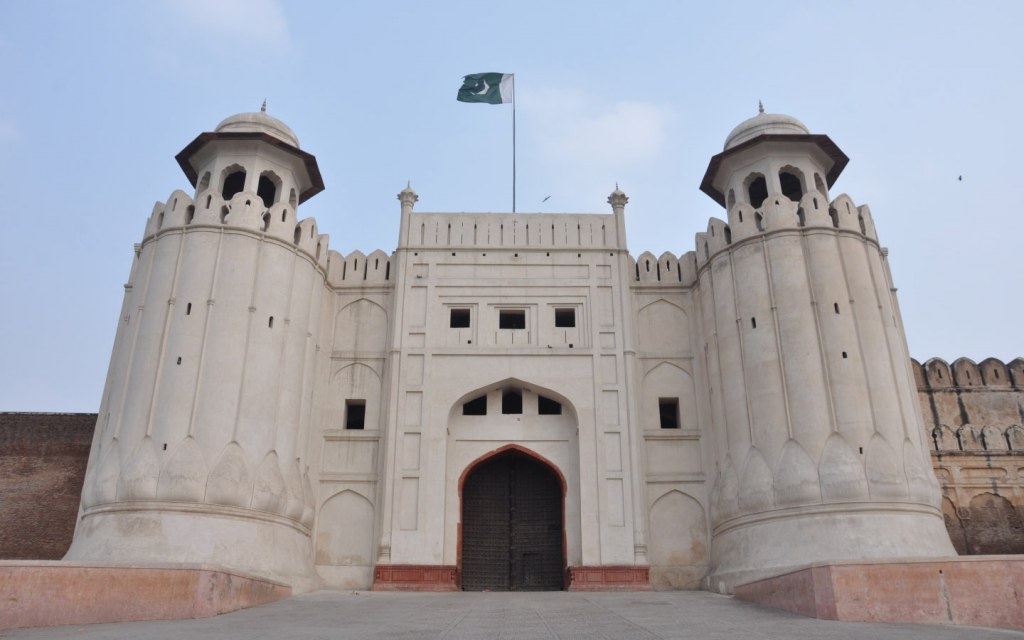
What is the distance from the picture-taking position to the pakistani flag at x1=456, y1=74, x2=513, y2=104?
82.1ft

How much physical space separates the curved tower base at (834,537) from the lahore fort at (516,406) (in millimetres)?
55

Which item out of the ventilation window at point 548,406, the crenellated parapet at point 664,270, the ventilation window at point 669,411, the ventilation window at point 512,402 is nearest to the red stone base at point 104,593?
the ventilation window at point 512,402

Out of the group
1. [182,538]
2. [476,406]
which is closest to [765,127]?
[476,406]

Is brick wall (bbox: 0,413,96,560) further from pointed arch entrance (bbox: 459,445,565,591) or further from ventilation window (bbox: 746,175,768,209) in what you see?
ventilation window (bbox: 746,175,768,209)

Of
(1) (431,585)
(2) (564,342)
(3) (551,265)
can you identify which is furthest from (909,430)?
(1) (431,585)

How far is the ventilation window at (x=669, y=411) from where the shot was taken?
2003 centimetres

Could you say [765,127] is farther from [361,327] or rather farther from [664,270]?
[361,327]

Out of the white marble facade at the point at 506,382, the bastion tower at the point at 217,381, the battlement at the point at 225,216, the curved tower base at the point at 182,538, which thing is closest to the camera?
the curved tower base at the point at 182,538

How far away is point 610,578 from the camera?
1755 cm

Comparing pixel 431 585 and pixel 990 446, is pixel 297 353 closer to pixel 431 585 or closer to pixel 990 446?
pixel 431 585

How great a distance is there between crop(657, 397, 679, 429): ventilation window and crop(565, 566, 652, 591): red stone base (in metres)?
3.96

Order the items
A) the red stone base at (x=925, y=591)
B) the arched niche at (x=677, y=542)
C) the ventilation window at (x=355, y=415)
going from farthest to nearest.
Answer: the ventilation window at (x=355, y=415)
the arched niche at (x=677, y=542)
the red stone base at (x=925, y=591)

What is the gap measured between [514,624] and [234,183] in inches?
570

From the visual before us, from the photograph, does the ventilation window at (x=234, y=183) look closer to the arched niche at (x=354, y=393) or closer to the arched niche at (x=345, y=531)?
the arched niche at (x=354, y=393)
